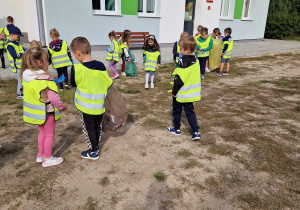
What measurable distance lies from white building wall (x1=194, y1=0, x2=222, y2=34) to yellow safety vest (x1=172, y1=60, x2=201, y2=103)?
1287cm

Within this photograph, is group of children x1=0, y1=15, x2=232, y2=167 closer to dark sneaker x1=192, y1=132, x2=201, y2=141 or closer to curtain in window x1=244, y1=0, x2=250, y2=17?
dark sneaker x1=192, y1=132, x2=201, y2=141

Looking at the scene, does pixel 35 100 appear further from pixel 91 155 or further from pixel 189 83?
pixel 189 83

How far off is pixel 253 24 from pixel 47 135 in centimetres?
1908

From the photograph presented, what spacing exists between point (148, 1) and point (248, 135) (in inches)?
420

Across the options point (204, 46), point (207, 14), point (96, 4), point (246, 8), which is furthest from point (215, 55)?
point (246, 8)

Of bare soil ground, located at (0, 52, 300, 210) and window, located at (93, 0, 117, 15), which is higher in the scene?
window, located at (93, 0, 117, 15)

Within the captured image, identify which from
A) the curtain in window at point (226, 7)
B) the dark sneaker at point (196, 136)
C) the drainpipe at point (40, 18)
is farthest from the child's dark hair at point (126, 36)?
the curtain in window at point (226, 7)

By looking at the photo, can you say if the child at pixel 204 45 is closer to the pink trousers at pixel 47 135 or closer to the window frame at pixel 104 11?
the pink trousers at pixel 47 135

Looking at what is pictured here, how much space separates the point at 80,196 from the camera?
2828 mm

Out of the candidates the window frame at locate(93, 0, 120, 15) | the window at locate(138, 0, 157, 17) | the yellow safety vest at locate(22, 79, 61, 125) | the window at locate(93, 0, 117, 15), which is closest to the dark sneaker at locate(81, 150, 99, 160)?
the yellow safety vest at locate(22, 79, 61, 125)

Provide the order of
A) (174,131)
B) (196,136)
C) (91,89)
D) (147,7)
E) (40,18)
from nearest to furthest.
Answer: (91,89)
(196,136)
(174,131)
(40,18)
(147,7)

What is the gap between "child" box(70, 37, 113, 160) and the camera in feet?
10.1

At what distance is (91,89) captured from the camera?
3.18m

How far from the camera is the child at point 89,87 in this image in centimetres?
307
